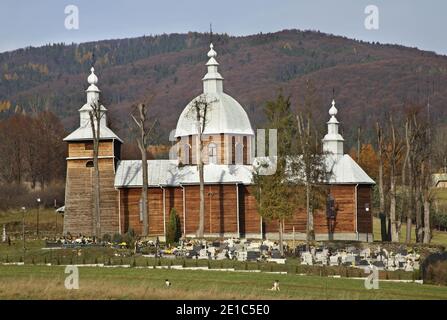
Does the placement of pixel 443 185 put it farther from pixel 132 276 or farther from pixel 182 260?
pixel 132 276

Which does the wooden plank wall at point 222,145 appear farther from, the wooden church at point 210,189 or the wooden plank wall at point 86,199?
the wooden plank wall at point 86,199

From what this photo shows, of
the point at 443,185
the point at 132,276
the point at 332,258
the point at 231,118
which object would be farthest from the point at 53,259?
the point at 443,185

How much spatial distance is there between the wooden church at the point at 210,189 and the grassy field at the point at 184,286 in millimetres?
24721

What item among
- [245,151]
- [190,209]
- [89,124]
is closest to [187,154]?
[245,151]

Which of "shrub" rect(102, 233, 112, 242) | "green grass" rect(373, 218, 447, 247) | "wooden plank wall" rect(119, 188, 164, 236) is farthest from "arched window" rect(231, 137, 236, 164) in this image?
"green grass" rect(373, 218, 447, 247)

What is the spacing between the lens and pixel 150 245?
59.7 meters

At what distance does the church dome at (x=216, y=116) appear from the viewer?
7012cm

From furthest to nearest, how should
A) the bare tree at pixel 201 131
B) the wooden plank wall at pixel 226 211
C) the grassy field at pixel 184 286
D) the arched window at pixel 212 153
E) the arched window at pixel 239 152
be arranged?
the arched window at pixel 239 152 < the arched window at pixel 212 153 < the wooden plank wall at pixel 226 211 < the bare tree at pixel 201 131 < the grassy field at pixel 184 286

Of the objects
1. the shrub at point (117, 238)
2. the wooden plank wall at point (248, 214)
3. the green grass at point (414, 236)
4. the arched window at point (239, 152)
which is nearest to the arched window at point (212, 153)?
the arched window at point (239, 152)

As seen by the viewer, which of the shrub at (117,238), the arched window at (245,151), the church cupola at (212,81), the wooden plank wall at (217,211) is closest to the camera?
the shrub at (117,238)

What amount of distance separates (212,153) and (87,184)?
839 cm

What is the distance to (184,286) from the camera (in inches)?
1458

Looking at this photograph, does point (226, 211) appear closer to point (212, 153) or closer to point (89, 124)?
point (212, 153)

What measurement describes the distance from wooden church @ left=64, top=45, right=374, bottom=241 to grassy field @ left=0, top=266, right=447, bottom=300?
24.7 meters
